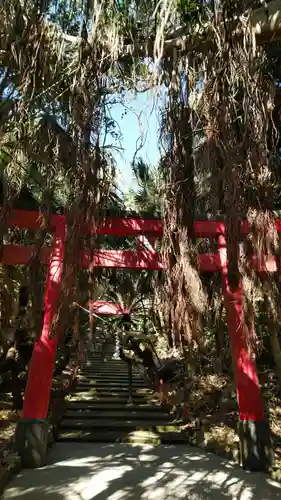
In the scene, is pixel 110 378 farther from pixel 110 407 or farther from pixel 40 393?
pixel 40 393

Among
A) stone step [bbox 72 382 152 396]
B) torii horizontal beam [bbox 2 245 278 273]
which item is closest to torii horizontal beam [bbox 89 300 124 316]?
stone step [bbox 72 382 152 396]

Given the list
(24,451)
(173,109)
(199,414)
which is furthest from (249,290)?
(199,414)

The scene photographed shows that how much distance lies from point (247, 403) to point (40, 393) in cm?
246

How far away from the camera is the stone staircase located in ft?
19.6

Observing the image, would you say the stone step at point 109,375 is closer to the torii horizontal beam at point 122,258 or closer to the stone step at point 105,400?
the stone step at point 105,400

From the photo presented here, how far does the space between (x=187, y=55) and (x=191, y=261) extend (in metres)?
1.26

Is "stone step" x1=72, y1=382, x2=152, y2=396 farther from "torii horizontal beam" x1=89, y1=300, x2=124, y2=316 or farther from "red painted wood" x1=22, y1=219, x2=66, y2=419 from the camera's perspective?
"red painted wood" x1=22, y1=219, x2=66, y2=419

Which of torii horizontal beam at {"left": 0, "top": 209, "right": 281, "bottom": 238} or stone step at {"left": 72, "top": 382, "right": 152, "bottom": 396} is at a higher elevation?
torii horizontal beam at {"left": 0, "top": 209, "right": 281, "bottom": 238}

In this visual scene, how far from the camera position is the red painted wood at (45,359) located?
4.64 m

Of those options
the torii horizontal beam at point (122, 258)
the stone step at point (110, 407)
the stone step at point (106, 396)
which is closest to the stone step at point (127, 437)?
the stone step at point (110, 407)

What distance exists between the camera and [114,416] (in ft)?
22.8

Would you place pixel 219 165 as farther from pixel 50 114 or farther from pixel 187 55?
pixel 50 114

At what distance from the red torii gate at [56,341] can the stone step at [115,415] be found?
2.43 m

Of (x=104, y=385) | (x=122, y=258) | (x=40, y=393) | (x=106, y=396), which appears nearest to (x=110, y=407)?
(x=106, y=396)
